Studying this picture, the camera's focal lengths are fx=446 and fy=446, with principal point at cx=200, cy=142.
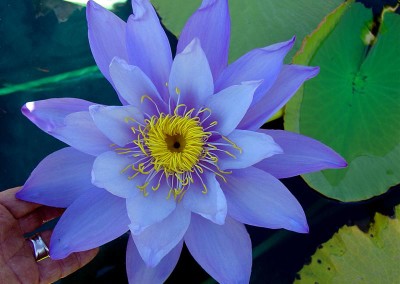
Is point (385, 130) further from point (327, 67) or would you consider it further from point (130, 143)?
point (130, 143)

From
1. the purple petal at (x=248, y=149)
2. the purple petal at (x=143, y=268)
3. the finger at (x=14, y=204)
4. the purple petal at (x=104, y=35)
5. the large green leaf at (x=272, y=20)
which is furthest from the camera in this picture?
the large green leaf at (x=272, y=20)

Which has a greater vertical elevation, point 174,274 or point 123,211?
point 123,211

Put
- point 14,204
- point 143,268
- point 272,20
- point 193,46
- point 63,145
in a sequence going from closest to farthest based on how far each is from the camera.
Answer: point 193,46 < point 143,268 < point 14,204 < point 272,20 < point 63,145

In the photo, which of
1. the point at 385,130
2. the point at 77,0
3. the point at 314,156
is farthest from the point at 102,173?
the point at 77,0

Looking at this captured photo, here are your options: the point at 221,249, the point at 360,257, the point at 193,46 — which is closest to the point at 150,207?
the point at 221,249

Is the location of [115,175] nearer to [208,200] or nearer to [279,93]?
[208,200]

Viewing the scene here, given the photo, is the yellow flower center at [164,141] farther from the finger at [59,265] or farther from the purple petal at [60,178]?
the finger at [59,265]

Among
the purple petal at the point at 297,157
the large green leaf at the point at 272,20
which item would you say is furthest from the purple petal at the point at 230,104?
Result: the large green leaf at the point at 272,20
